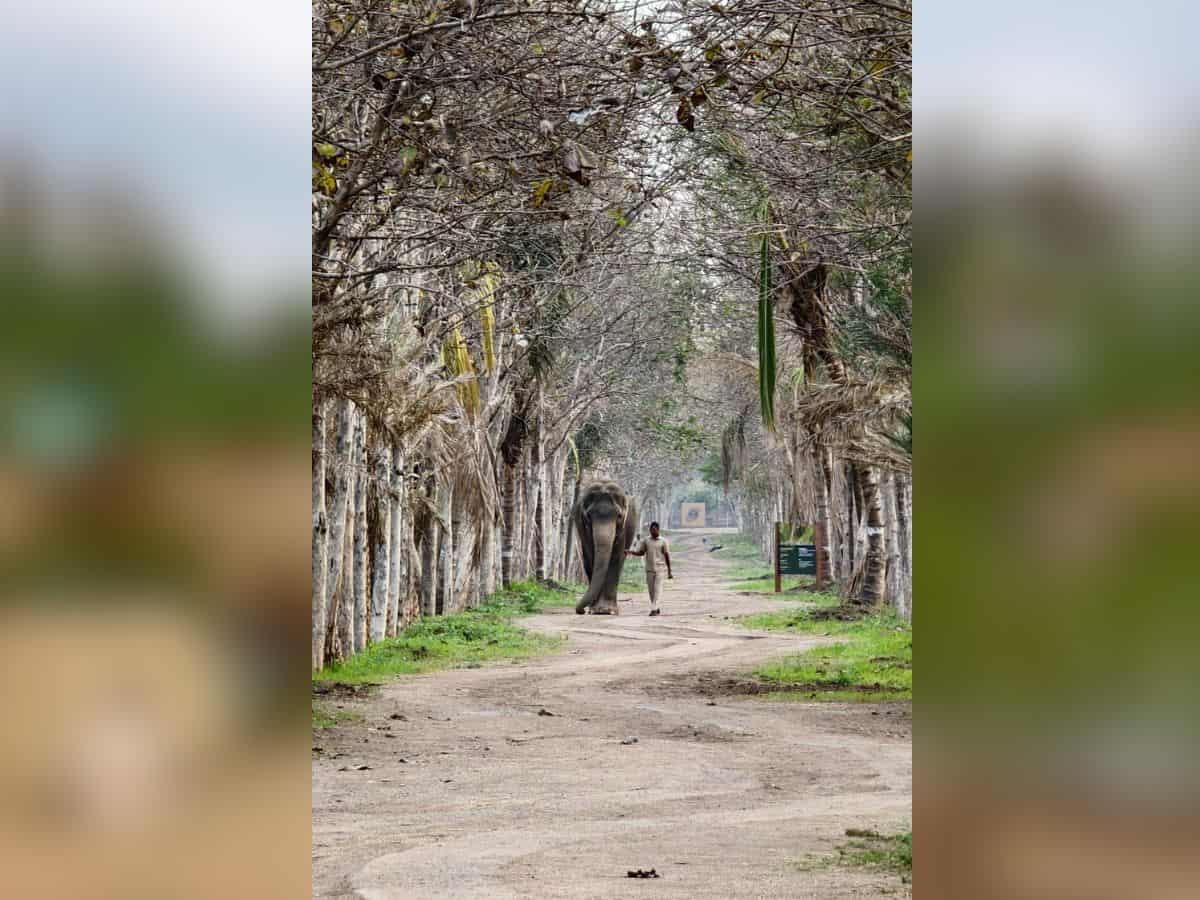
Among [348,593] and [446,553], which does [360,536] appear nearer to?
[348,593]

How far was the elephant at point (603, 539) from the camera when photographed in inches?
517

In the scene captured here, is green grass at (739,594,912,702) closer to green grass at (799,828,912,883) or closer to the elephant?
the elephant

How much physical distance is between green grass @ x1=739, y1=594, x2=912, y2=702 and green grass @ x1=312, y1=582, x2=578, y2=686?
2.28 meters

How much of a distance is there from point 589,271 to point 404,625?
4218 mm

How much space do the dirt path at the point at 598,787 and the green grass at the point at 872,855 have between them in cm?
8

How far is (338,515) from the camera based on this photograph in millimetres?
7328

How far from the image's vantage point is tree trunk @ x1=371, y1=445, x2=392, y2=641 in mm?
8672

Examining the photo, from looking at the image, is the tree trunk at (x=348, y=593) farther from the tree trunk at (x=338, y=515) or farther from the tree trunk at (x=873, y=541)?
the tree trunk at (x=873, y=541)

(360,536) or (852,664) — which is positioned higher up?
Answer: (360,536)

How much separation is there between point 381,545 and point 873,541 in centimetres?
506

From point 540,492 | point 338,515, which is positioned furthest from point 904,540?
point 338,515
